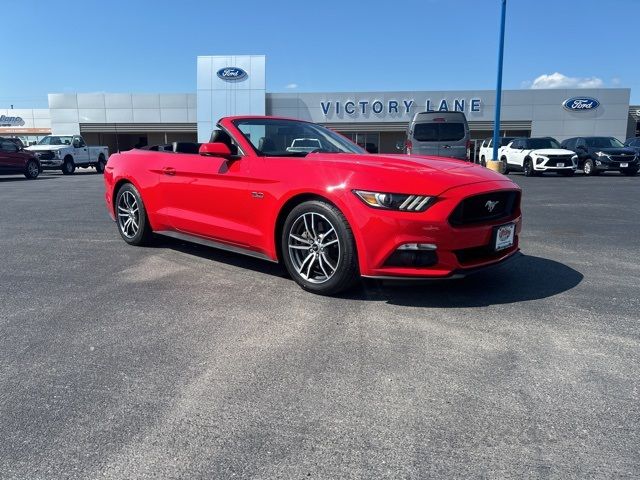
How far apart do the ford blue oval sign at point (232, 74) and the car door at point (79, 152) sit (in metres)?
12.6

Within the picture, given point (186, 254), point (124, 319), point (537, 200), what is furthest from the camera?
point (537, 200)

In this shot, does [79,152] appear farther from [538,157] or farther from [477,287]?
[477,287]

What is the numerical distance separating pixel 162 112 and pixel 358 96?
15.2m

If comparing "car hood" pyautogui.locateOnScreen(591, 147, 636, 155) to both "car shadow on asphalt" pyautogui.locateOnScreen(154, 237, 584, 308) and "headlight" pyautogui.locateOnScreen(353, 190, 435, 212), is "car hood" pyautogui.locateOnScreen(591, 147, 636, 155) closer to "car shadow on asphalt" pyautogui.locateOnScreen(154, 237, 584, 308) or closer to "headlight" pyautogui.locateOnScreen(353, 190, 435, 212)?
"car shadow on asphalt" pyautogui.locateOnScreen(154, 237, 584, 308)

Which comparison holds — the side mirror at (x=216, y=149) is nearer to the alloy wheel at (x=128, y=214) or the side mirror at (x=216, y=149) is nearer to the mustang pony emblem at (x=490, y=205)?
the alloy wheel at (x=128, y=214)

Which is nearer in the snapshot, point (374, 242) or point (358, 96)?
point (374, 242)

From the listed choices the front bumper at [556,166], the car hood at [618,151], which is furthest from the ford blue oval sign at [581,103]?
the front bumper at [556,166]

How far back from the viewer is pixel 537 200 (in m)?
11.7

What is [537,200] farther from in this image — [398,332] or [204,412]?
[204,412]

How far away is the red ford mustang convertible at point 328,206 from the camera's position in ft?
12.6

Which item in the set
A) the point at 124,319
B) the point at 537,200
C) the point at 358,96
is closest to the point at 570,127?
the point at 358,96

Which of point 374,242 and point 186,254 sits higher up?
point 374,242

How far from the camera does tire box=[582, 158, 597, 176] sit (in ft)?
67.5

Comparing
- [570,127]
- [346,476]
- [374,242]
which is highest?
[570,127]
